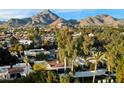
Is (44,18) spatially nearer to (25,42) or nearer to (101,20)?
(25,42)

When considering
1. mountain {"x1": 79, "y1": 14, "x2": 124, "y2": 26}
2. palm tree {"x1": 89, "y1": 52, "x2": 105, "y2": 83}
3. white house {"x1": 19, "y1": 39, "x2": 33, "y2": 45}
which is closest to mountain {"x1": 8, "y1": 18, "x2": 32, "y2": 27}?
white house {"x1": 19, "y1": 39, "x2": 33, "y2": 45}

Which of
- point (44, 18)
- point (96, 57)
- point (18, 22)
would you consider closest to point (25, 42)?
point (18, 22)

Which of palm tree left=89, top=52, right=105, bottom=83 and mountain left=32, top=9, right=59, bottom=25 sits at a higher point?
mountain left=32, top=9, right=59, bottom=25

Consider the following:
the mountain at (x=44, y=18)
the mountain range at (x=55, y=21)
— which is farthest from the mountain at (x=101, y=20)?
the mountain at (x=44, y=18)

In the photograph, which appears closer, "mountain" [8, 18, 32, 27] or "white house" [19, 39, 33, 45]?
"mountain" [8, 18, 32, 27]

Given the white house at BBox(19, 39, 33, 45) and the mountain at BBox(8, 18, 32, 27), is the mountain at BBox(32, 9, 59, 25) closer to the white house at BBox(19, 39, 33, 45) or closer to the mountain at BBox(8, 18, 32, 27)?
the mountain at BBox(8, 18, 32, 27)

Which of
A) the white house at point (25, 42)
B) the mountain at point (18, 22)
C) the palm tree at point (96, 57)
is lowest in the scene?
the palm tree at point (96, 57)

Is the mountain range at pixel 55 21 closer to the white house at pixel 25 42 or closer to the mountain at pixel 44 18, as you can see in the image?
the mountain at pixel 44 18
